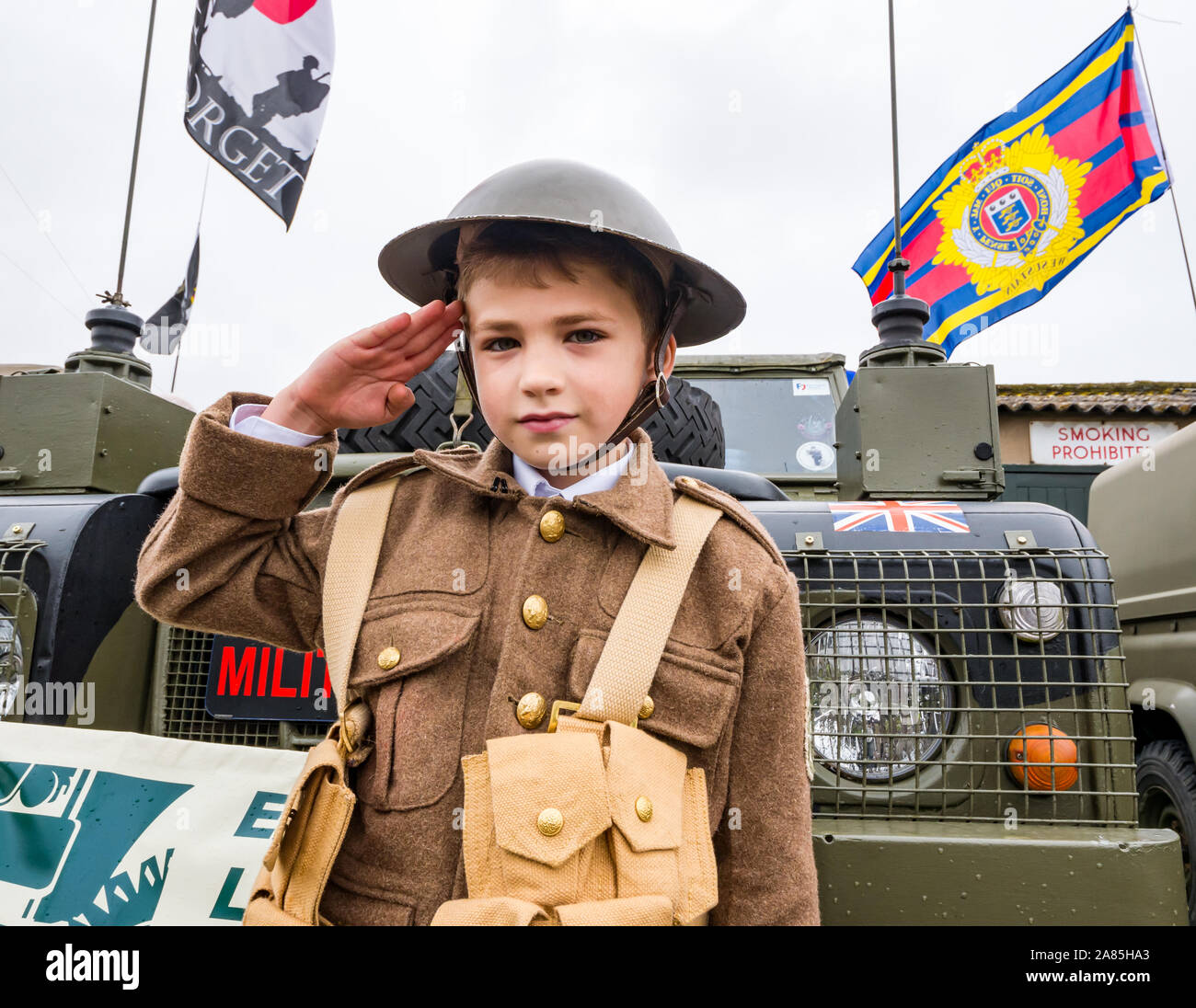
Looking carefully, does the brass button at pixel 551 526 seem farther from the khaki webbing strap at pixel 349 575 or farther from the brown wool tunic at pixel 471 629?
the khaki webbing strap at pixel 349 575

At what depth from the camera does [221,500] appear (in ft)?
3.96

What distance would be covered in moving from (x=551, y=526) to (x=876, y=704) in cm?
104

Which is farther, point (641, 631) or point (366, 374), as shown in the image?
point (366, 374)

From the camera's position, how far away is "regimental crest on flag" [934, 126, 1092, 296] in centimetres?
565

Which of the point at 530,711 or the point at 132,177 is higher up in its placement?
the point at 132,177

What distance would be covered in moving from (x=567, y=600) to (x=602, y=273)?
1.63ft

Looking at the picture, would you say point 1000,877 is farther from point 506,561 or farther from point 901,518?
point 506,561

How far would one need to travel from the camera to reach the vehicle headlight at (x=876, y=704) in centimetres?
191

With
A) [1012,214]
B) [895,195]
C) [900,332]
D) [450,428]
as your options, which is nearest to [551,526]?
[450,428]

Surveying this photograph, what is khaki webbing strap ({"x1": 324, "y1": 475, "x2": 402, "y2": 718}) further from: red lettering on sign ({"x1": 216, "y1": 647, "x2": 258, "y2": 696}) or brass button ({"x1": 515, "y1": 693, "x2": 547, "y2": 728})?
red lettering on sign ({"x1": 216, "y1": 647, "x2": 258, "y2": 696})

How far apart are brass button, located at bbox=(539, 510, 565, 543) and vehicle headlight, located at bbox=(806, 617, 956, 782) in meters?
0.89

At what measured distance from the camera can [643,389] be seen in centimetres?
139

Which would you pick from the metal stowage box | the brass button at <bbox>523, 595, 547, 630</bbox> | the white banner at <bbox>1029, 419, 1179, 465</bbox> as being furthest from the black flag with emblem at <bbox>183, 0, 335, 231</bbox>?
the white banner at <bbox>1029, 419, 1179, 465</bbox>

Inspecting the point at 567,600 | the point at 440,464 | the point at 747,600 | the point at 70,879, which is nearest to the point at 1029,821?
the point at 747,600
